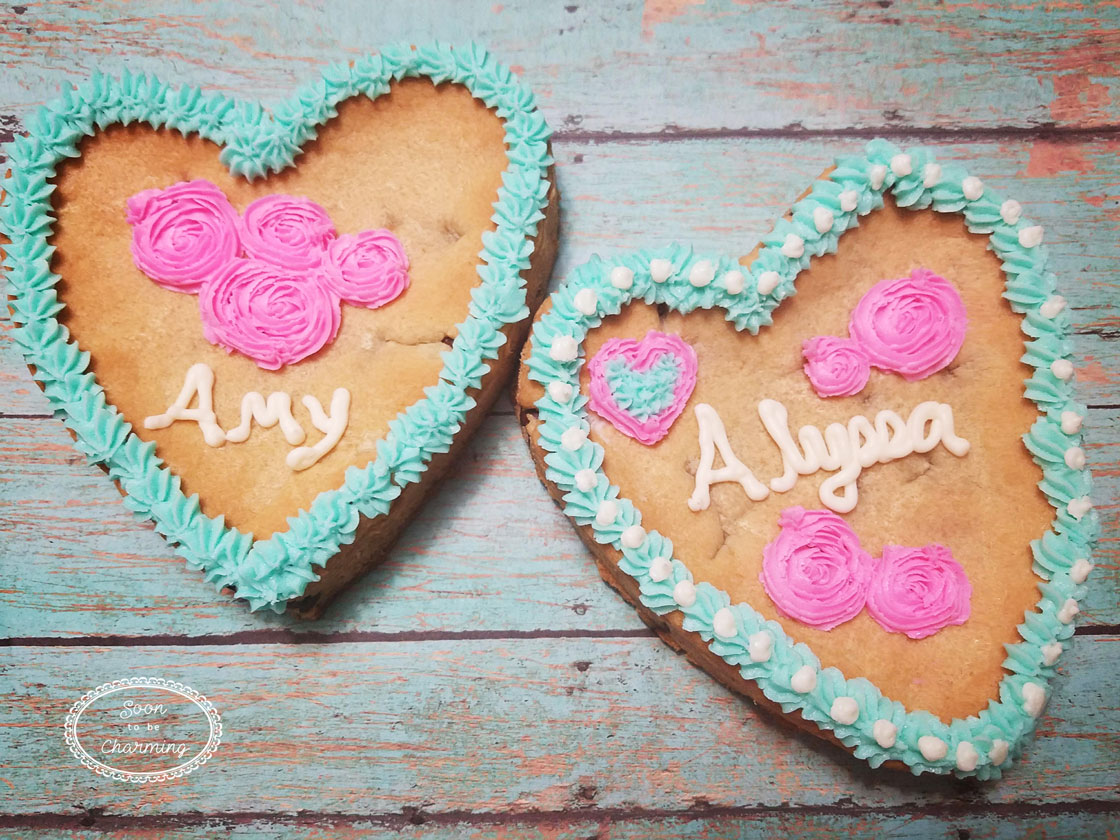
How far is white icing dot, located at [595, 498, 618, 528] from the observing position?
1133mm

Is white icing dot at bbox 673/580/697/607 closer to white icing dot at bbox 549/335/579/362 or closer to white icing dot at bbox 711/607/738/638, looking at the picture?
white icing dot at bbox 711/607/738/638

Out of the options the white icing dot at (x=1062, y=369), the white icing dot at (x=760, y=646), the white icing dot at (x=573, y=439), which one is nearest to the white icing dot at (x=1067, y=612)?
the white icing dot at (x=1062, y=369)

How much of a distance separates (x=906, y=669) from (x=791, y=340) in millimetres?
520

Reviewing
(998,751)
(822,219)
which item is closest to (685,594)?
(998,751)

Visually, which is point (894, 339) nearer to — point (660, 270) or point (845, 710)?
point (660, 270)

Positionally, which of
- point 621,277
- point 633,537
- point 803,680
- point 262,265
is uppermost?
point 621,277

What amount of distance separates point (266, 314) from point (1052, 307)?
1213 millimetres

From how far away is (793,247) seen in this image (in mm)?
1223

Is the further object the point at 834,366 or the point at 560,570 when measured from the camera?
the point at 560,570

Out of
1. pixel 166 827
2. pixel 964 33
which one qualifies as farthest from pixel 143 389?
pixel 964 33

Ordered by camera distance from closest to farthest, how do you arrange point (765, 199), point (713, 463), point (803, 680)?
point (803, 680), point (713, 463), point (765, 199)

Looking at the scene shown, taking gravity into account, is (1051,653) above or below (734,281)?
below

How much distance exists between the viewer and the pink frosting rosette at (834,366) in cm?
123

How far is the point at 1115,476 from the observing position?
1430 millimetres
